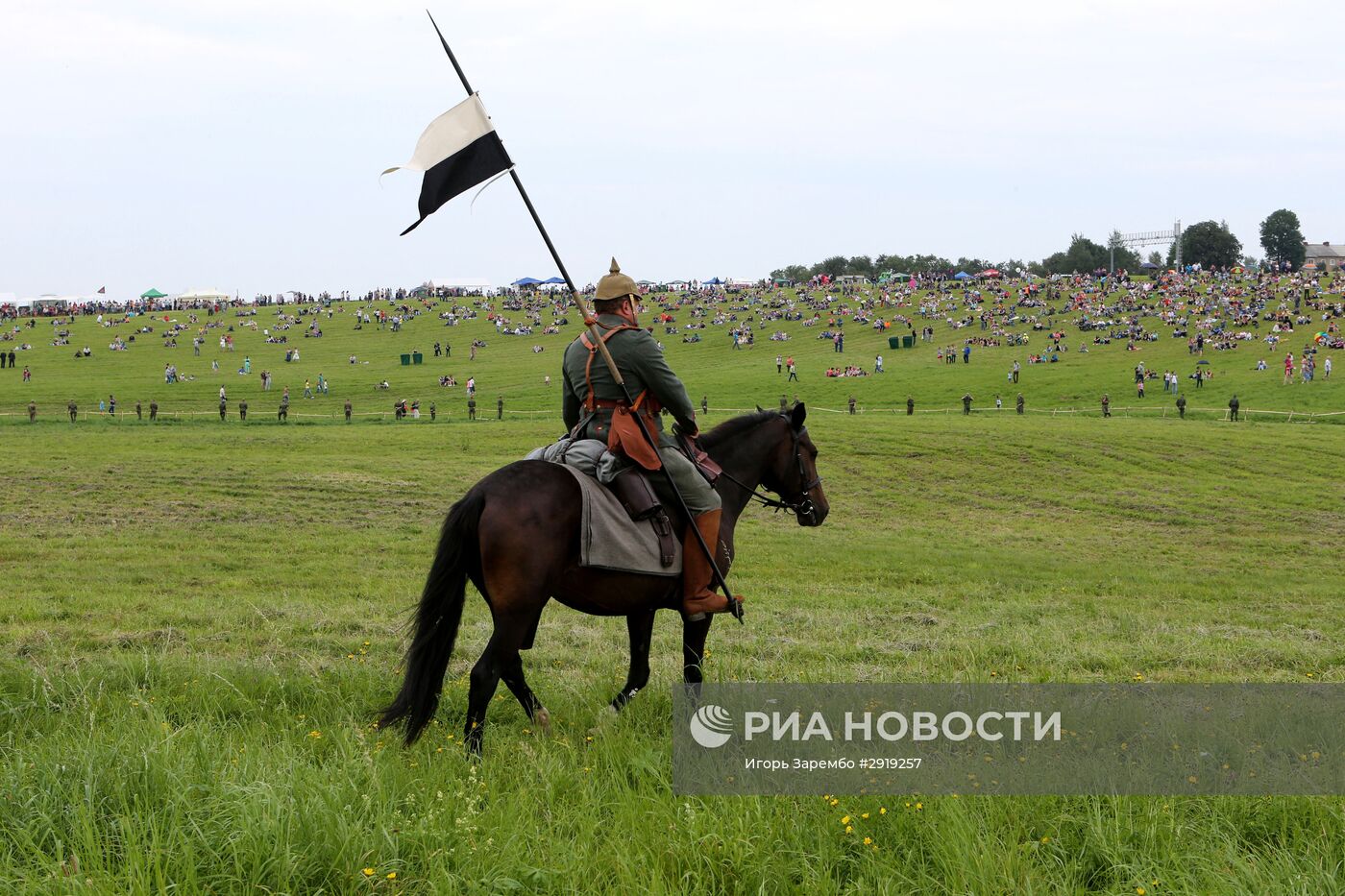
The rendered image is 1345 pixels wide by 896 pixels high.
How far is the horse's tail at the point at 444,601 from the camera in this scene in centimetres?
614

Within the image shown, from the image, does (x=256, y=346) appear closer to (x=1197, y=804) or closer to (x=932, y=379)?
(x=932, y=379)

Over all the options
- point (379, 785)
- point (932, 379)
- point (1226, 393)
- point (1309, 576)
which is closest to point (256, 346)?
point (932, 379)

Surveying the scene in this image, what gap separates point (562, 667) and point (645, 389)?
8.92 feet

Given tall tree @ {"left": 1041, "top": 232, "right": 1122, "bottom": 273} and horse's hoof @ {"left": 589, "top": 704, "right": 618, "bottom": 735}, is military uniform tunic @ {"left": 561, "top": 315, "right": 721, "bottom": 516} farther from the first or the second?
tall tree @ {"left": 1041, "top": 232, "right": 1122, "bottom": 273}

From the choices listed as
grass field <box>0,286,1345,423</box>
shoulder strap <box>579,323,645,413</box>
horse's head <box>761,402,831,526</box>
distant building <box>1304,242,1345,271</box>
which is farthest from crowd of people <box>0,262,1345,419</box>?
distant building <box>1304,242,1345,271</box>

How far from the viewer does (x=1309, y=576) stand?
17.0m

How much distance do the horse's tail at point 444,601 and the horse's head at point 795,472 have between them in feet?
8.88

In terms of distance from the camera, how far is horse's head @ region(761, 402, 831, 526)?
8.39m

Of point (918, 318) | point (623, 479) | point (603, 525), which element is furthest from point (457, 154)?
point (918, 318)

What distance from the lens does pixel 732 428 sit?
8.20 m

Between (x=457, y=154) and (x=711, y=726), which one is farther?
(x=457, y=154)

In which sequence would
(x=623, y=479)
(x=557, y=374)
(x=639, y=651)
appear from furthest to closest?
(x=557, y=374) → (x=639, y=651) → (x=623, y=479)

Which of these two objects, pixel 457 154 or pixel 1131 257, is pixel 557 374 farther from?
pixel 1131 257

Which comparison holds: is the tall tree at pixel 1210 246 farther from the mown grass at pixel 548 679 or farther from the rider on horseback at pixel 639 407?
the rider on horseback at pixel 639 407
